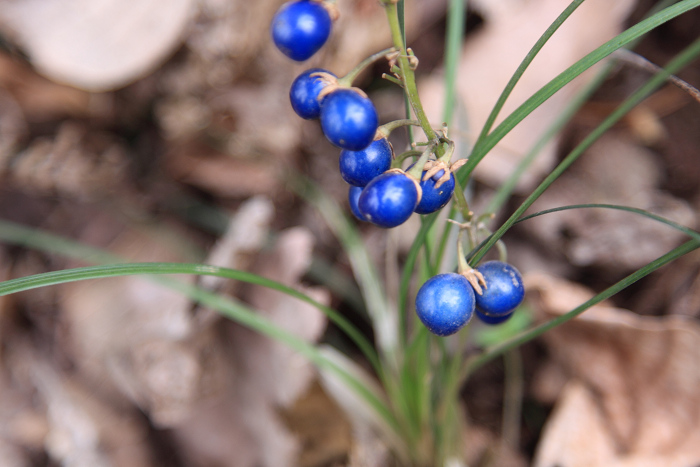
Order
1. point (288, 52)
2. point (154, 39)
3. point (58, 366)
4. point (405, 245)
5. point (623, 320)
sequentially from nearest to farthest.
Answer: point (288, 52) → point (623, 320) → point (154, 39) → point (405, 245) → point (58, 366)

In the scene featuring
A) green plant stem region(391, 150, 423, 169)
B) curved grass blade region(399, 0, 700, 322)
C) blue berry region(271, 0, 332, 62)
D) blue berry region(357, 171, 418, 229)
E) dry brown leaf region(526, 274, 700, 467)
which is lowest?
dry brown leaf region(526, 274, 700, 467)

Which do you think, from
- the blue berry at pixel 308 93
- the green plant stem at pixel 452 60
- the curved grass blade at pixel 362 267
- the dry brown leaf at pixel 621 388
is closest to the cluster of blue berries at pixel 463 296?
the blue berry at pixel 308 93

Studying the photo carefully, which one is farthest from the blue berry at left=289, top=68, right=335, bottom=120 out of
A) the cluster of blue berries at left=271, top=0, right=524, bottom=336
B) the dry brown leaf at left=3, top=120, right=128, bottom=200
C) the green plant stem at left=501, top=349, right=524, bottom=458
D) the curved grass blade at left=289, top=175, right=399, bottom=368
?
the dry brown leaf at left=3, top=120, right=128, bottom=200

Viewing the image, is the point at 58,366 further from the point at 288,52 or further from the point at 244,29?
the point at 288,52

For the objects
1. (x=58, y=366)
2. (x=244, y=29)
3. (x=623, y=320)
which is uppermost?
(x=244, y=29)

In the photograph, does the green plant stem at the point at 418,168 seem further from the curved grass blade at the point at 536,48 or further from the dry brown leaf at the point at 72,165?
the dry brown leaf at the point at 72,165

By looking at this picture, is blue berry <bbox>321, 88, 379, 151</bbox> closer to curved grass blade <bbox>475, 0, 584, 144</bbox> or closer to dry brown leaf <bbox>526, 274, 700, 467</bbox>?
curved grass blade <bbox>475, 0, 584, 144</bbox>

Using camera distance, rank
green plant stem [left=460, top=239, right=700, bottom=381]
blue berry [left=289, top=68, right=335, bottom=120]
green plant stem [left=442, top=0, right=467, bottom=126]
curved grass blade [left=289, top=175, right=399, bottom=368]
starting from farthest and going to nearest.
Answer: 1. curved grass blade [left=289, top=175, right=399, bottom=368]
2. green plant stem [left=442, top=0, right=467, bottom=126]
3. green plant stem [left=460, top=239, right=700, bottom=381]
4. blue berry [left=289, top=68, right=335, bottom=120]

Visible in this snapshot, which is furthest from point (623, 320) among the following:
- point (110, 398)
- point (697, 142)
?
point (110, 398)
